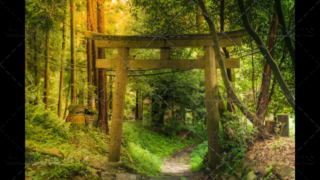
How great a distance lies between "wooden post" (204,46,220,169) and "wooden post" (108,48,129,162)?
234 cm

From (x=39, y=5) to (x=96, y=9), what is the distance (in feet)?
9.74

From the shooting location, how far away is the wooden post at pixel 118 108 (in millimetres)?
6293

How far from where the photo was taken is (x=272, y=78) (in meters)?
5.83

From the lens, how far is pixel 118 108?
6.39 m

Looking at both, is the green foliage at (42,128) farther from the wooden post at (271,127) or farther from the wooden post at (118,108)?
the wooden post at (271,127)

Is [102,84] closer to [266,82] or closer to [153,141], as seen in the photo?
[266,82]

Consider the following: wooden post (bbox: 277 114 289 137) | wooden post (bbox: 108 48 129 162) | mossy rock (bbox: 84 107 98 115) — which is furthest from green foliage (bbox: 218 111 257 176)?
mossy rock (bbox: 84 107 98 115)

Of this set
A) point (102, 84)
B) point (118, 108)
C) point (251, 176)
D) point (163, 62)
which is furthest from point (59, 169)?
point (102, 84)

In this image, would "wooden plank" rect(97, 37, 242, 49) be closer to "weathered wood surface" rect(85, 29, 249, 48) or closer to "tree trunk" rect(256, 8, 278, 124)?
"weathered wood surface" rect(85, 29, 249, 48)

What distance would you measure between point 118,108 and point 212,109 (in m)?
2.63

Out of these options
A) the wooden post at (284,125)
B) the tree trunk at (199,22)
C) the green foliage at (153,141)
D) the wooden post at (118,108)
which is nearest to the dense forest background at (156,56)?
the tree trunk at (199,22)

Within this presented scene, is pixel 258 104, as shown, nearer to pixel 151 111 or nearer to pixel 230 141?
pixel 230 141

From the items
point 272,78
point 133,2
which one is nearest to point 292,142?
point 272,78

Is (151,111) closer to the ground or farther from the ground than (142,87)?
closer to the ground
